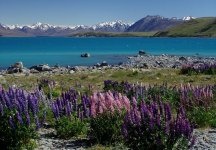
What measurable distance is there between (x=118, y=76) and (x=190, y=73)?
5367 millimetres

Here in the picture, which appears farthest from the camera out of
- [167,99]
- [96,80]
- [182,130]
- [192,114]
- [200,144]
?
[96,80]

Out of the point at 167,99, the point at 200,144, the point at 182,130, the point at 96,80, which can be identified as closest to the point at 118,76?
the point at 96,80

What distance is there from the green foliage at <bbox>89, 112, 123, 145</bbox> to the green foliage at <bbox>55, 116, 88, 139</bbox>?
2.75 ft

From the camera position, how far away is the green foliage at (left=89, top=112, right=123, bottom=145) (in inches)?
466

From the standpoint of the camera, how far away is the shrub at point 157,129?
961cm

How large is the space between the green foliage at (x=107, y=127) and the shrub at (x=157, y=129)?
159 centimetres

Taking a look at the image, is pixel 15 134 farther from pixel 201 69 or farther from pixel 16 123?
pixel 201 69

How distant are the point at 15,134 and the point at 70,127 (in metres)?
2.27

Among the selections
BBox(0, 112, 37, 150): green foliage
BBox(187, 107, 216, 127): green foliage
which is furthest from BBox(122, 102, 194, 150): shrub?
BBox(187, 107, 216, 127): green foliage

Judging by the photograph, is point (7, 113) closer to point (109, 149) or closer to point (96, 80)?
point (109, 149)

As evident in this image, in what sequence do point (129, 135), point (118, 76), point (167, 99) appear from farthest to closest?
point (118, 76) < point (167, 99) < point (129, 135)

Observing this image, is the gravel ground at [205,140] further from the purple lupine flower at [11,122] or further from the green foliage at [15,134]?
the purple lupine flower at [11,122]

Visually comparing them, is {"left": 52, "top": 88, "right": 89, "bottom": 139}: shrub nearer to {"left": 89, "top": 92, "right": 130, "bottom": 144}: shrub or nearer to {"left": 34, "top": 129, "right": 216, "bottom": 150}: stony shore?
{"left": 34, "top": 129, "right": 216, "bottom": 150}: stony shore

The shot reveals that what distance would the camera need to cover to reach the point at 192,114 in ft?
47.6
